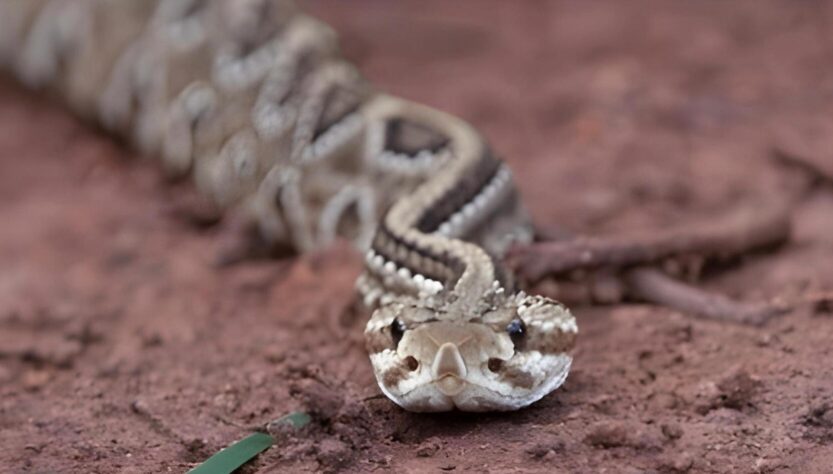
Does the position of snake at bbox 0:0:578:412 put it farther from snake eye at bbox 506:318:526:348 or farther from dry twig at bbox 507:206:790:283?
dry twig at bbox 507:206:790:283

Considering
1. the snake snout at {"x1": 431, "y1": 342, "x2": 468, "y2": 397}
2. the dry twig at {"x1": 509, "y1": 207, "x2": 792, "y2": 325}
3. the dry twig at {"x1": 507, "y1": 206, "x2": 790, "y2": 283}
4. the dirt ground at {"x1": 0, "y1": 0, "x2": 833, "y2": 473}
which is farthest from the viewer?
the dry twig at {"x1": 507, "y1": 206, "x2": 790, "y2": 283}

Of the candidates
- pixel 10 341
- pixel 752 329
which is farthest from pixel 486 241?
pixel 10 341

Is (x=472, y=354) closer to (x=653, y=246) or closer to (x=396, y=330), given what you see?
(x=396, y=330)

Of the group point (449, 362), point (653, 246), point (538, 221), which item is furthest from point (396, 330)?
point (538, 221)

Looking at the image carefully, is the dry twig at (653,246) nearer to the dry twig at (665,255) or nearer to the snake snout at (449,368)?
the dry twig at (665,255)

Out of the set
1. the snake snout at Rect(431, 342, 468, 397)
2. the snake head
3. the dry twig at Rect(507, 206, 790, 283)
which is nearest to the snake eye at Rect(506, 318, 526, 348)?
the snake head

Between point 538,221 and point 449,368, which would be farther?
point 538,221

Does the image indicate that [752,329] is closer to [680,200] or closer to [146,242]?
[680,200]
